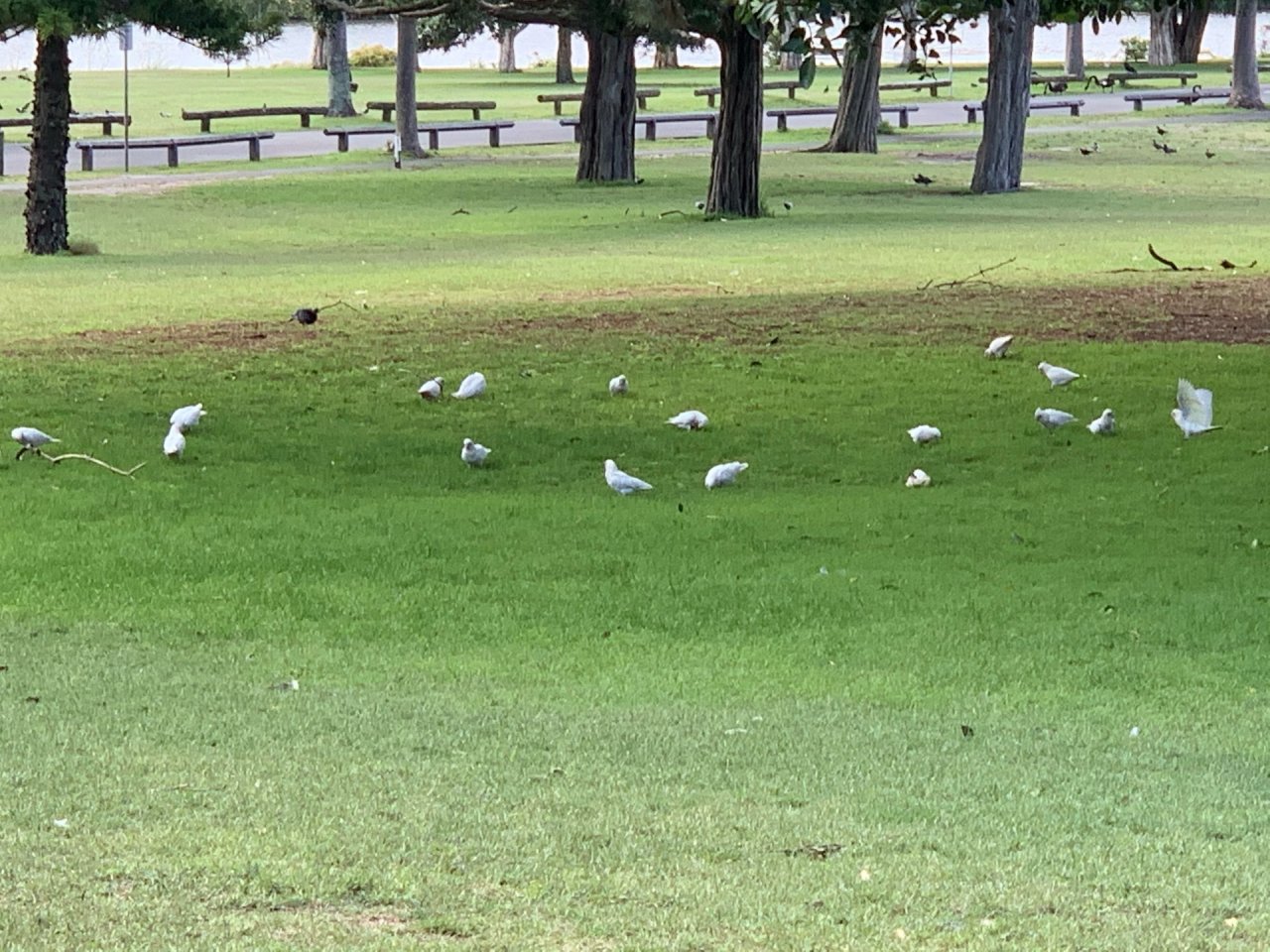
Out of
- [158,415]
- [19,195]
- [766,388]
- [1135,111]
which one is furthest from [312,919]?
[1135,111]

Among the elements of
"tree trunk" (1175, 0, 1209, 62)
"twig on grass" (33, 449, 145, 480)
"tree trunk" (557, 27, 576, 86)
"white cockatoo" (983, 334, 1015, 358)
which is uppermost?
"tree trunk" (1175, 0, 1209, 62)

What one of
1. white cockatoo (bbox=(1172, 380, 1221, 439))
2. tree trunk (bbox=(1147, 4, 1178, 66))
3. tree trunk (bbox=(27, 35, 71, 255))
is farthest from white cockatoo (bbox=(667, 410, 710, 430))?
tree trunk (bbox=(1147, 4, 1178, 66))

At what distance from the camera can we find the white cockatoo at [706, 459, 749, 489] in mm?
10734

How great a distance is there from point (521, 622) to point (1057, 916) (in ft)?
13.4

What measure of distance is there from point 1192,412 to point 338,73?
4704 centimetres

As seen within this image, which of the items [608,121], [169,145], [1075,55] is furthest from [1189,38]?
[608,121]

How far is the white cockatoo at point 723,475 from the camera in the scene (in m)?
10.7

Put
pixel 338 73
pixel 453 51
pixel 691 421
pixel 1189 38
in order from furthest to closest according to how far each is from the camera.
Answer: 1. pixel 453 51
2. pixel 1189 38
3. pixel 338 73
4. pixel 691 421

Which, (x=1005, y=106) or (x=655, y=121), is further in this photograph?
(x=655, y=121)

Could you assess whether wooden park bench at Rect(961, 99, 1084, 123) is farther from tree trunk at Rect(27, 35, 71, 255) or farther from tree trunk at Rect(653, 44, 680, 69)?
tree trunk at Rect(27, 35, 71, 255)

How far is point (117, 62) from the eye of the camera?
323 ft

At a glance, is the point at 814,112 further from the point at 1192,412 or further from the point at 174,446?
the point at 174,446

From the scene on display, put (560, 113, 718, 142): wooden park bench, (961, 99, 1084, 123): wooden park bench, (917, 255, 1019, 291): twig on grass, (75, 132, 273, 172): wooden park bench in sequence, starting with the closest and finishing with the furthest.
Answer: (917, 255, 1019, 291): twig on grass < (75, 132, 273, 172): wooden park bench < (560, 113, 718, 142): wooden park bench < (961, 99, 1084, 123): wooden park bench

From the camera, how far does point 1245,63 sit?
54250 mm
